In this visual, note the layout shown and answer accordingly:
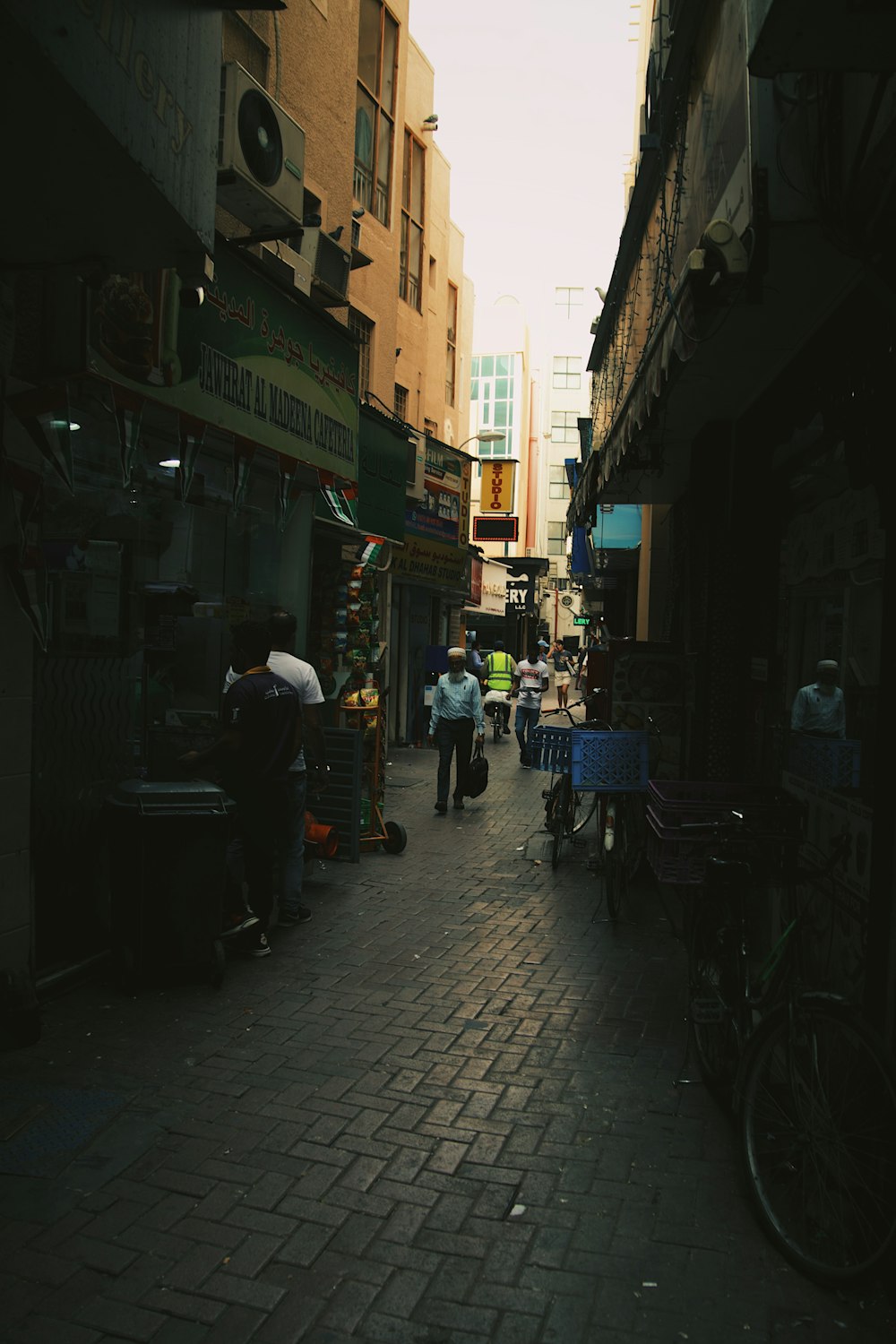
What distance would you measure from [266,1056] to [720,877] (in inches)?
88.1

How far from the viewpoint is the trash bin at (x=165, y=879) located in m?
5.58

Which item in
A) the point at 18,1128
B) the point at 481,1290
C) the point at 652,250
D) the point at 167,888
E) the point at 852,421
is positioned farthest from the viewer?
the point at 652,250

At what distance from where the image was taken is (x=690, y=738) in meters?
8.50

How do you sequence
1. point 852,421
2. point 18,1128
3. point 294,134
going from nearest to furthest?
point 18,1128, point 852,421, point 294,134

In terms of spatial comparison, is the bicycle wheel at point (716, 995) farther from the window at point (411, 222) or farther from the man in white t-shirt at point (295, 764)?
the window at point (411, 222)

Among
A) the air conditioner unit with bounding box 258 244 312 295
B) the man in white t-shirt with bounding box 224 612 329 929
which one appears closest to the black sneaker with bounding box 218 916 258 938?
the man in white t-shirt with bounding box 224 612 329 929

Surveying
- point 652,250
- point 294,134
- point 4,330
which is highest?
point 294,134

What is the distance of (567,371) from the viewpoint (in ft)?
266

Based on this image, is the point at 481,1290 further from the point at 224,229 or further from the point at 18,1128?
the point at 224,229

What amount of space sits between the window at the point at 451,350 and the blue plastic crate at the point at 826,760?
2186 centimetres

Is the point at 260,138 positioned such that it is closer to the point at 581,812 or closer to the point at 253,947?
the point at 253,947

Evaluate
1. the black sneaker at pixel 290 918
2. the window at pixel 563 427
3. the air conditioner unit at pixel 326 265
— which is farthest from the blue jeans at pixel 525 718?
the window at pixel 563 427

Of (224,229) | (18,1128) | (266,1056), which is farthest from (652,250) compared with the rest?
Result: (18,1128)

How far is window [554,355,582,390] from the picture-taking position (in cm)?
8056
